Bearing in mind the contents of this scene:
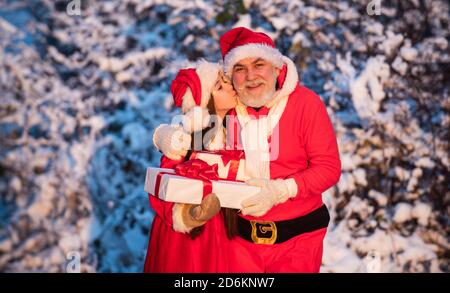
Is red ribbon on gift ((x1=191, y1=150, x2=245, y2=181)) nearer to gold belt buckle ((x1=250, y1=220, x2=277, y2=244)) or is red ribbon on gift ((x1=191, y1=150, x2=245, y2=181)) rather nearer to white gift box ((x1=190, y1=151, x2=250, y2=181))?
white gift box ((x1=190, y1=151, x2=250, y2=181))

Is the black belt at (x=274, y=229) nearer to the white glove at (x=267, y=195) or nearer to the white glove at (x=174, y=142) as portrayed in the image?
the white glove at (x=267, y=195)


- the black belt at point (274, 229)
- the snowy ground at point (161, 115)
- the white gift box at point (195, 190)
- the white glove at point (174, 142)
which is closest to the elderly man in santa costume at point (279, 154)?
the black belt at point (274, 229)

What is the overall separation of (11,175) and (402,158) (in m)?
2.36

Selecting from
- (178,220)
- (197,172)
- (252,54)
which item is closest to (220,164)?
(197,172)

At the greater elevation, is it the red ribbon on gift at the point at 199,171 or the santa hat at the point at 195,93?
the santa hat at the point at 195,93

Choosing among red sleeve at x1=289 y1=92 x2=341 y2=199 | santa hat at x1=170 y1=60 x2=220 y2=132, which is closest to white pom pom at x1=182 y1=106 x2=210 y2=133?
santa hat at x1=170 y1=60 x2=220 y2=132

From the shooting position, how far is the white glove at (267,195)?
2.07 meters

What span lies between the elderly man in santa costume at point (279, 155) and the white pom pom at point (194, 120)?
0.17 m

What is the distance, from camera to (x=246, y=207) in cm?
Answer: 208

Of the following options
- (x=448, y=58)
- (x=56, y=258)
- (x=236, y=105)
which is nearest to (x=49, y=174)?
(x=56, y=258)

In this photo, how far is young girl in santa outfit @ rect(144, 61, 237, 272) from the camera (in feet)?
7.14

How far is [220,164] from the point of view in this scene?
220cm

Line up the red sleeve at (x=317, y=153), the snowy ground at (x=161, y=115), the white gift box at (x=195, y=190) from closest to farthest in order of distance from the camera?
the white gift box at (x=195, y=190)
the red sleeve at (x=317, y=153)
the snowy ground at (x=161, y=115)
